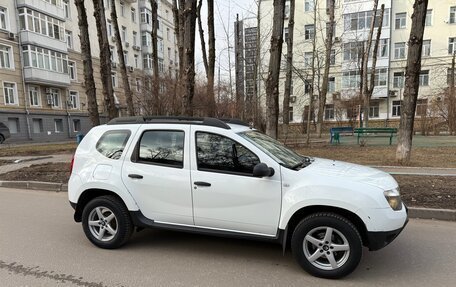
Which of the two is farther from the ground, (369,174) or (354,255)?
(369,174)

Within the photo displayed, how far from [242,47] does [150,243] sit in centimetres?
2275

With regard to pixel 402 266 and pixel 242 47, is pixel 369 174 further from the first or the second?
pixel 242 47

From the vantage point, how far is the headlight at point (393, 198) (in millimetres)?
3484

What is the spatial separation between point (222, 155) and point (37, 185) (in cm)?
692

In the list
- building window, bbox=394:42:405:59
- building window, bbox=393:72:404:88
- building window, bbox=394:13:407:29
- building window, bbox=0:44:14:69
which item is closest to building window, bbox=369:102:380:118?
building window, bbox=393:72:404:88

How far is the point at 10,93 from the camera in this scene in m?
28.3

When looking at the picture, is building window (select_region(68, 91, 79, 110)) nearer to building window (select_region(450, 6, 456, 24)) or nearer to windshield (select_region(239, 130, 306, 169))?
windshield (select_region(239, 130, 306, 169))

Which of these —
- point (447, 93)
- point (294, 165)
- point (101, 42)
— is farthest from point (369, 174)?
point (447, 93)

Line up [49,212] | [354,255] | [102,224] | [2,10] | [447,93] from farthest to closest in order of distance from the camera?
[2,10] < [447,93] < [49,212] < [102,224] < [354,255]

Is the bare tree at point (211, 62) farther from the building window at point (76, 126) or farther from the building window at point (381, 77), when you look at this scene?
the building window at point (381, 77)

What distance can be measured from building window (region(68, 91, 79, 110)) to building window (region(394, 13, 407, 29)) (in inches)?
1534

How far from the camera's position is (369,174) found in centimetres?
386

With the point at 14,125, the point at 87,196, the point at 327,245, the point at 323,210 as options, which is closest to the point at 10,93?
the point at 14,125

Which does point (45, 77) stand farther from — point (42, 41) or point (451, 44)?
point (451, 44)
